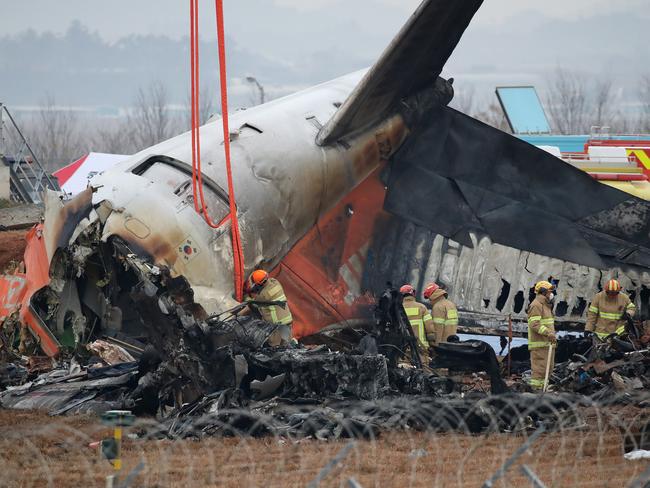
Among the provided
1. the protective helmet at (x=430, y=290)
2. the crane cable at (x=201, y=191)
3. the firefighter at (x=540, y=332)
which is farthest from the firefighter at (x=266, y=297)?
the firefighter at (x=540, y=332)

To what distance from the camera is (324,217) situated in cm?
1748

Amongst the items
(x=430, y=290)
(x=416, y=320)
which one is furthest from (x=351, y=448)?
(x=430, y=290)

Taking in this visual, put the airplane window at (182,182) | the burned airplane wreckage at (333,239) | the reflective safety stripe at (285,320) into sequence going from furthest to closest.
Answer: the airplane window at (182,182) < the reflective safety stripe at (285,320) < the burned airplane wreckage at (333,239)

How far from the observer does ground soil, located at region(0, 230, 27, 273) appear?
77.2ft

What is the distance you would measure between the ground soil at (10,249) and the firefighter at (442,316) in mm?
9592

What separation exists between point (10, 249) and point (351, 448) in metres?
16.2

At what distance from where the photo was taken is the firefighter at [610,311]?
1644 centimetres

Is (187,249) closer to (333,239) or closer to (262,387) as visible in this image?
Result: (262,387)

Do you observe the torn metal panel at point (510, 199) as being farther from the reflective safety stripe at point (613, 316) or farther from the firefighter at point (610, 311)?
the reflective safety stripe at point (613, 316)

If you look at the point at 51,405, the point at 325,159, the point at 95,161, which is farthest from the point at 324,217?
the point at 95,161

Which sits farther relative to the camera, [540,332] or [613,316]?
[613,316]

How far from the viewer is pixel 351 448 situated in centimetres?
1055

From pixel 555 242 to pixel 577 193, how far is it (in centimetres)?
104

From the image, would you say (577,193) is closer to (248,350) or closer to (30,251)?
(248,350)
